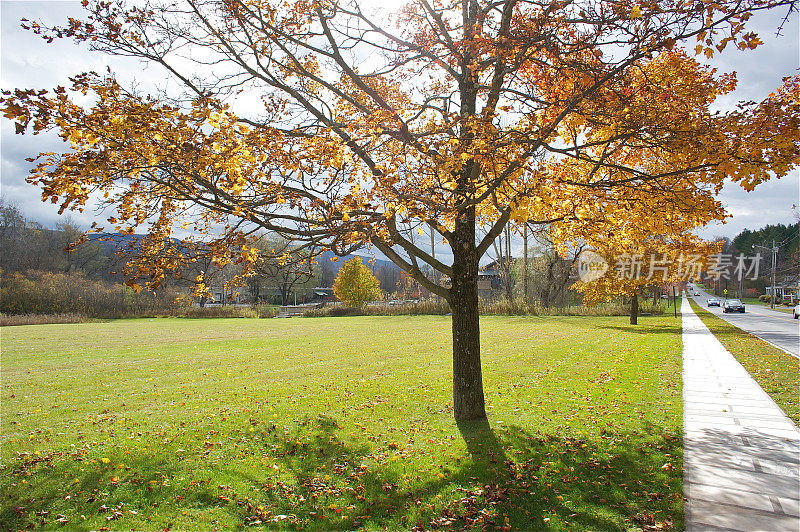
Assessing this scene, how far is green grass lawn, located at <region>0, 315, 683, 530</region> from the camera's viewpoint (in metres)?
3.87

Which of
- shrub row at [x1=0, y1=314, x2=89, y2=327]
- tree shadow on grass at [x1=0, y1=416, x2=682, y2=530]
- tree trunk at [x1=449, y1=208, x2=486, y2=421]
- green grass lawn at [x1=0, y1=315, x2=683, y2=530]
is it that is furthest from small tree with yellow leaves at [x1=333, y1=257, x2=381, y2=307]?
tree shadow on grass at [x1=0, y1=416, x2=682, y2=530]

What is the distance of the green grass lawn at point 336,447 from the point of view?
3.87 meters

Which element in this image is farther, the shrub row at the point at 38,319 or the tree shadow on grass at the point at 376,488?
the shrub row at the point at 38,319

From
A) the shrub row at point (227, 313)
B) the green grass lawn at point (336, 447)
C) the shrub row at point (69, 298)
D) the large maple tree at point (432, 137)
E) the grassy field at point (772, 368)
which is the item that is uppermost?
the large maple tree at point (432, 137)

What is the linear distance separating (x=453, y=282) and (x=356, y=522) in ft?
11.0

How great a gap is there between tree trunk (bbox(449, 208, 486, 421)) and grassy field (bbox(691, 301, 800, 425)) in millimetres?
4679

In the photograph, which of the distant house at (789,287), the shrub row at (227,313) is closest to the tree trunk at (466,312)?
the shrub row at (227,313)

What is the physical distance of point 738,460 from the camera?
4738 mm

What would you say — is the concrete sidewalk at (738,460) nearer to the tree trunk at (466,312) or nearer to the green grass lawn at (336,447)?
the green grass lawn at (336,447)

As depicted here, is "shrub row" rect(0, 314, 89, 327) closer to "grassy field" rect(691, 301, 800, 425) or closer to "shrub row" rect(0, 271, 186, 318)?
"shrub row" rect(0, 271, 186, 318)

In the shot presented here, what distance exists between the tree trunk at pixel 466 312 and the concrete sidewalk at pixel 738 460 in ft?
8.77

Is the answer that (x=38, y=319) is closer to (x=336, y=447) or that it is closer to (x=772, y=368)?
(x=336, y=447)

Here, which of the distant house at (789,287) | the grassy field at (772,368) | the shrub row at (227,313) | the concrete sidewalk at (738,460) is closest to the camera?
the concrete sidewalk at (738,460)

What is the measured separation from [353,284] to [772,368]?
32096mm
